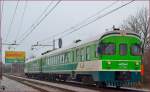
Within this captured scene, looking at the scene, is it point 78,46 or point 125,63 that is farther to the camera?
point 78,46

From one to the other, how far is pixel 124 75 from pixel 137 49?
1.77 metres

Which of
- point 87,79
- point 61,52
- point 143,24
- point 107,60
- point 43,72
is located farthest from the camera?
point 143,24

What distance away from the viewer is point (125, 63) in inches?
934

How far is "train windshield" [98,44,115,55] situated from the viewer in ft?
76.8

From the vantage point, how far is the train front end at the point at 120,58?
23391mm

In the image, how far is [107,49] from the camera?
23.7 metres

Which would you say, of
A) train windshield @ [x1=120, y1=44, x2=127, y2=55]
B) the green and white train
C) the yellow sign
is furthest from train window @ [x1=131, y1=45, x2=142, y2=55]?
the yellow sign

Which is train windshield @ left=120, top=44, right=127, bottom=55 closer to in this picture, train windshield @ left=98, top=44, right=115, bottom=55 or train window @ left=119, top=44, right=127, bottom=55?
train window @ left=119, top=44, right=127, bottom=55

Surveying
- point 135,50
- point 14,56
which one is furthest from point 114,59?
point 14,56

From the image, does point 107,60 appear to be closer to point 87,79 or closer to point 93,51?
point 93,51

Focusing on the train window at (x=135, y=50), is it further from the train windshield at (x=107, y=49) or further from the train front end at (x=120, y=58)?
the train windshield at (x=107, y=49)

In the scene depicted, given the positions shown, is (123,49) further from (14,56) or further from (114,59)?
(14,56)

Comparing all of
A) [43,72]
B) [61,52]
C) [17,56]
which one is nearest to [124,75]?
[61,52]

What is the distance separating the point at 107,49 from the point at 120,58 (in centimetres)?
90
